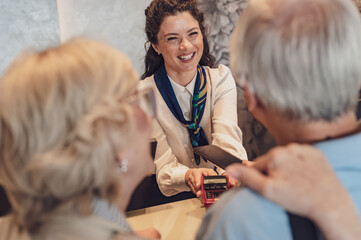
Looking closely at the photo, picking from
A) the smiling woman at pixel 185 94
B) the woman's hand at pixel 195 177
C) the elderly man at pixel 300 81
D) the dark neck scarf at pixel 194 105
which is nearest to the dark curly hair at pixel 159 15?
the smiling woman at pixel 185 94

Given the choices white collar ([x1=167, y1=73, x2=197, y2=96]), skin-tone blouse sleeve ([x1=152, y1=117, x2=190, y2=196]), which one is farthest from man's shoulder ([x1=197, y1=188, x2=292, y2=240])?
white collar ([x1=167, y1=73, x2=197, y2=96])

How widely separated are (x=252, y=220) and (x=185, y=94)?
159cm

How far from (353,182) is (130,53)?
3.04m

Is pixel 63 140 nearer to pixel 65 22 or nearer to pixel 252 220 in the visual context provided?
pixel 252 220

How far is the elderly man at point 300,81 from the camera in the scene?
30.0 inches

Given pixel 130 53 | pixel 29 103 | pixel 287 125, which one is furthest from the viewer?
pixel 130 53

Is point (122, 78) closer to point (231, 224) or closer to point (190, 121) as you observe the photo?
point (231, 224)

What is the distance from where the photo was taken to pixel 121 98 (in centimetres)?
82

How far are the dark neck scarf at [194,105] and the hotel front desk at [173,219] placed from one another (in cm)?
60

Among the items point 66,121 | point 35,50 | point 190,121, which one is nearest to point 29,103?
point 66,121

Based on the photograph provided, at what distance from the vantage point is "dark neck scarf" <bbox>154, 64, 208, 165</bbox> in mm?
2186

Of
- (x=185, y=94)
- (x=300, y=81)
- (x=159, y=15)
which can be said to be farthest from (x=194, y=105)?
(x=300, y=81)

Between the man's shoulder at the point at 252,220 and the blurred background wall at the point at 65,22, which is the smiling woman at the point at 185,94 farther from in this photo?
the man's shoulder at the point at 252,220

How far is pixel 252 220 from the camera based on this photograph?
2.51 feet
